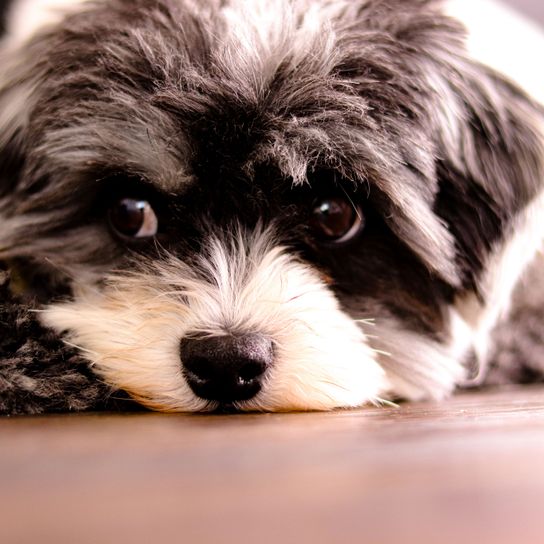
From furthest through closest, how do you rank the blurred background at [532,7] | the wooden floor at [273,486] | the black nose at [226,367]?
the blurred background at [532,7], the black nose at [226,367], the wooden floor at [273,486]

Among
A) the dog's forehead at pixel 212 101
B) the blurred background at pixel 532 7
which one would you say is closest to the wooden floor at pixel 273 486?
the dog's forehead at pixel 212 101

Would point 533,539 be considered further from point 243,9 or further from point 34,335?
point 243,9

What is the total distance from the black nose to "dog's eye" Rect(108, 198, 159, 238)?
47cm

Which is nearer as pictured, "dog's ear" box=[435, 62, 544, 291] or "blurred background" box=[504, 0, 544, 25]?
"dog's ear" box=[435, 62, 544, 291]

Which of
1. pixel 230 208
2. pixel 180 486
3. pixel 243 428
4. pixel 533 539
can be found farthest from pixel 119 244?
pixel 533 539

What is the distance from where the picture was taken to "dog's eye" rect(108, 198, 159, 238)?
2.02 metres

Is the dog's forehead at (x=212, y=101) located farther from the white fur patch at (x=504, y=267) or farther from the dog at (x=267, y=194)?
the white fur patch at (x=504, y=267)

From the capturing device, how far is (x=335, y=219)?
200cm

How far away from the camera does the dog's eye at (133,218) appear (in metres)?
2.02

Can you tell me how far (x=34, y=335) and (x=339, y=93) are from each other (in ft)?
2.97

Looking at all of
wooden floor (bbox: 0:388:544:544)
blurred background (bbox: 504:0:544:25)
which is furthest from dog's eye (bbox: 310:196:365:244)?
blurred background (bbox: 504:0:544:25)

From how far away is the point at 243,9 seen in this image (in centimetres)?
205

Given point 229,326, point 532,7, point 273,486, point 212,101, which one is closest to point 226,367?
point 229,326

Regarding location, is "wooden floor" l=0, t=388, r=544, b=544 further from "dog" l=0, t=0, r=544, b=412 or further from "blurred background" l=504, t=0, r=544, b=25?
"blurred background" l=504, t=0, r=544, b=25
